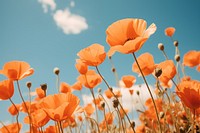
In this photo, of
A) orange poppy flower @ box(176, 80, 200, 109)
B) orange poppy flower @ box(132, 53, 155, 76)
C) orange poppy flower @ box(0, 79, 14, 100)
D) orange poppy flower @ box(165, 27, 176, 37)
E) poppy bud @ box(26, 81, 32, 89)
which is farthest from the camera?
orange poppy flower @ box(165, 27, 176, 37)

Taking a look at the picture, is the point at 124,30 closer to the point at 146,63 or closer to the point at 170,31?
the point at 146,63

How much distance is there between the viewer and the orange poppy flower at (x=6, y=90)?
205 cm

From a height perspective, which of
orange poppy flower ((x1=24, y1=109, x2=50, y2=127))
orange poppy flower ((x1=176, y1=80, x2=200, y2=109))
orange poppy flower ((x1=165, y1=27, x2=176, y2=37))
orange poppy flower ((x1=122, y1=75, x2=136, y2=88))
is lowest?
orange poppy flower ((x1=176, y1=80, x2=200, y2=109))

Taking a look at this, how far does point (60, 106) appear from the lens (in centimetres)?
140

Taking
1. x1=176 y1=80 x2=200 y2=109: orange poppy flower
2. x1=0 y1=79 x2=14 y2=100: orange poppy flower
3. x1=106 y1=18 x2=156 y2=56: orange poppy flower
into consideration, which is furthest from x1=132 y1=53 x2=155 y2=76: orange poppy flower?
x1=0 y1=79 x2=14 y2=100: orange poppy flower

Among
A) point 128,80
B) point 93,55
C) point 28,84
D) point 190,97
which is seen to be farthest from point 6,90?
point 128,80

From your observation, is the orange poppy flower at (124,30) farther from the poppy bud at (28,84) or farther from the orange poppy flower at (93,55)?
the poppy bud at (28,84)

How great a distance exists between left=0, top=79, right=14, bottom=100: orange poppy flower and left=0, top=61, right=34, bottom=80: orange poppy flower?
0.06 metres

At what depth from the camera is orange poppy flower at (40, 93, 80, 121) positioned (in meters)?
1.42

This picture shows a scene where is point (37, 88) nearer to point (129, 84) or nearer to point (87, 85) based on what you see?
point (87, 85)

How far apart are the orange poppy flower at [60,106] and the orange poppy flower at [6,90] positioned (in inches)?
25.1

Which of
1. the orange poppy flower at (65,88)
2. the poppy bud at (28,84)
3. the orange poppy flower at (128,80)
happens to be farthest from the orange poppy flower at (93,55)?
the orange poppy flower at (128,80)

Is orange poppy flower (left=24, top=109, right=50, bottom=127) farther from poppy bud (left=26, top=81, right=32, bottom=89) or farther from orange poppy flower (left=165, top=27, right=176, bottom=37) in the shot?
orange poppy flower (left=165, top=27, right=176, bottom=37)

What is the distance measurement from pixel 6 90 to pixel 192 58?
2.73 meters
